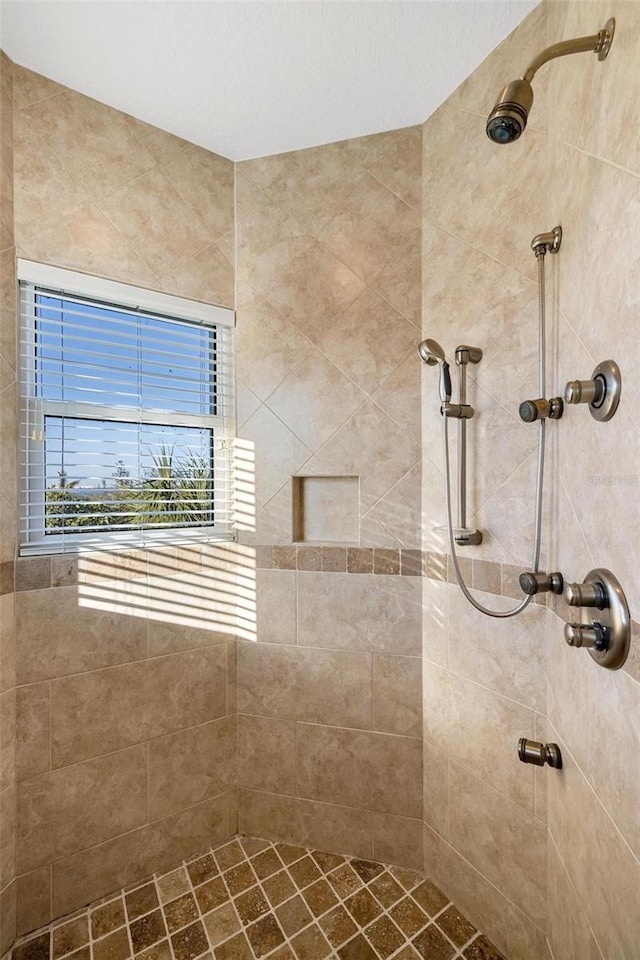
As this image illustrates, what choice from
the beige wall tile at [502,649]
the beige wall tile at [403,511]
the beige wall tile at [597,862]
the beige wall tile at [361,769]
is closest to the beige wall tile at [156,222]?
the beige wall tile at [403,511]

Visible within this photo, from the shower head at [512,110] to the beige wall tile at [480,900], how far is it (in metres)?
1.98

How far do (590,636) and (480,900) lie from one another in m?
1.26

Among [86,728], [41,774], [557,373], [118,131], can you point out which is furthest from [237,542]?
[118,131]

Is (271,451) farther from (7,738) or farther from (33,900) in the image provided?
(33,900)

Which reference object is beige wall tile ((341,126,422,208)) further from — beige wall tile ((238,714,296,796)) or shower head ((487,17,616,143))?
beige wall tile ((238,714,296,796))

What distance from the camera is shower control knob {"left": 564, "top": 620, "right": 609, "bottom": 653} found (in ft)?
2.87

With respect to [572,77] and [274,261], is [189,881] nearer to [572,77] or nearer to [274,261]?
[274,261]

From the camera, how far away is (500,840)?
1.53 meters

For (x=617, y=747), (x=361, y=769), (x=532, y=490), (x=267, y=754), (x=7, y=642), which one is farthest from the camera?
(x=267, y=754)

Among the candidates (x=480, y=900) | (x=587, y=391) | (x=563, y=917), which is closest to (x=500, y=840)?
(x=480, y=900)

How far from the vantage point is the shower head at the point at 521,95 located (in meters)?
0.91

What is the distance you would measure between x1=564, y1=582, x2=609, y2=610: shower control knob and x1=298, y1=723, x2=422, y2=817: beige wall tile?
1.20 m

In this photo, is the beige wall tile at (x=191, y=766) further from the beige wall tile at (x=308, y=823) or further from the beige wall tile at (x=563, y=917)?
the beige wall tile at (x=563, y=917)

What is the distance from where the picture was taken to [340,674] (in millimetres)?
1927
